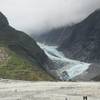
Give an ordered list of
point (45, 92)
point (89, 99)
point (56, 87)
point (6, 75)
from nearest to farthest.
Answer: point (89, 99) < point (45, 92) < point (56, 87) < point (6, 75)

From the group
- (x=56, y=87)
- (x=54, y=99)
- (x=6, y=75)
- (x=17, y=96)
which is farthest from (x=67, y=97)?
(x=6, y=75)

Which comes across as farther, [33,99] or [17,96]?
[17,96]

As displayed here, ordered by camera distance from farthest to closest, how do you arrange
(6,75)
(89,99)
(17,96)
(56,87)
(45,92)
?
(6,75) < (56,87) < (45,92) < (17,96) < (89,99)

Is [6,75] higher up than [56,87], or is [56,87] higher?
[6,75]

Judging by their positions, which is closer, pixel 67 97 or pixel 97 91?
pixel 67 97

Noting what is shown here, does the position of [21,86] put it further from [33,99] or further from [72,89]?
[33,99]

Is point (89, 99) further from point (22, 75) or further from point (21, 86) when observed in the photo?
point (22, 75)

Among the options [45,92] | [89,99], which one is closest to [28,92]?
[45,92]

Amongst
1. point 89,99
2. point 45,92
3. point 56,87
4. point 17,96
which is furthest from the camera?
point 56,87

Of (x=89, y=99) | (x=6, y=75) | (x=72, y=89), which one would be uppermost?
(x=6, y=75)
